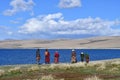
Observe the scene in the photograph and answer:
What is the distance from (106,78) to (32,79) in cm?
478

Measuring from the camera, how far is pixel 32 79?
28.4 m

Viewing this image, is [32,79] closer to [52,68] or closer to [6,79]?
[6,79]

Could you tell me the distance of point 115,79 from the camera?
2709cm

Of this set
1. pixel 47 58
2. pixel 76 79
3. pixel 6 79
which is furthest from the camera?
pixel 47 58

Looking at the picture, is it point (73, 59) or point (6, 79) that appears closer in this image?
point (6, 79)

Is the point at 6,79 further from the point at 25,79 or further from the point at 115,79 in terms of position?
the point at 115,79

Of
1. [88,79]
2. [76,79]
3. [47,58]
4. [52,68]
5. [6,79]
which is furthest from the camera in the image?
[47,58]

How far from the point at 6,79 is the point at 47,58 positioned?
69.6 ft

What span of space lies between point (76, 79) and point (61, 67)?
454 inches

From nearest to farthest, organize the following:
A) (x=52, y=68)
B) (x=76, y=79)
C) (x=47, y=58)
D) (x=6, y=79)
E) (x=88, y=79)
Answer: (x=88, y=79) < (x=76, y=79) < (x=6, y=79) < (x=52, y=68) < (x=47, y=58)

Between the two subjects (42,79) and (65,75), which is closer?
(42,79)

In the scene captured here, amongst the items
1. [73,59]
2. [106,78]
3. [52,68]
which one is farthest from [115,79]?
[73,59]

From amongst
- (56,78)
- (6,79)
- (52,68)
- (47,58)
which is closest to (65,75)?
(56,78)

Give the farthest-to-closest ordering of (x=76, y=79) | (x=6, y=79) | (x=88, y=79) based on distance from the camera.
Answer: (x=6, y=79) → (x=76, y=79) → (x=88, y=79)
